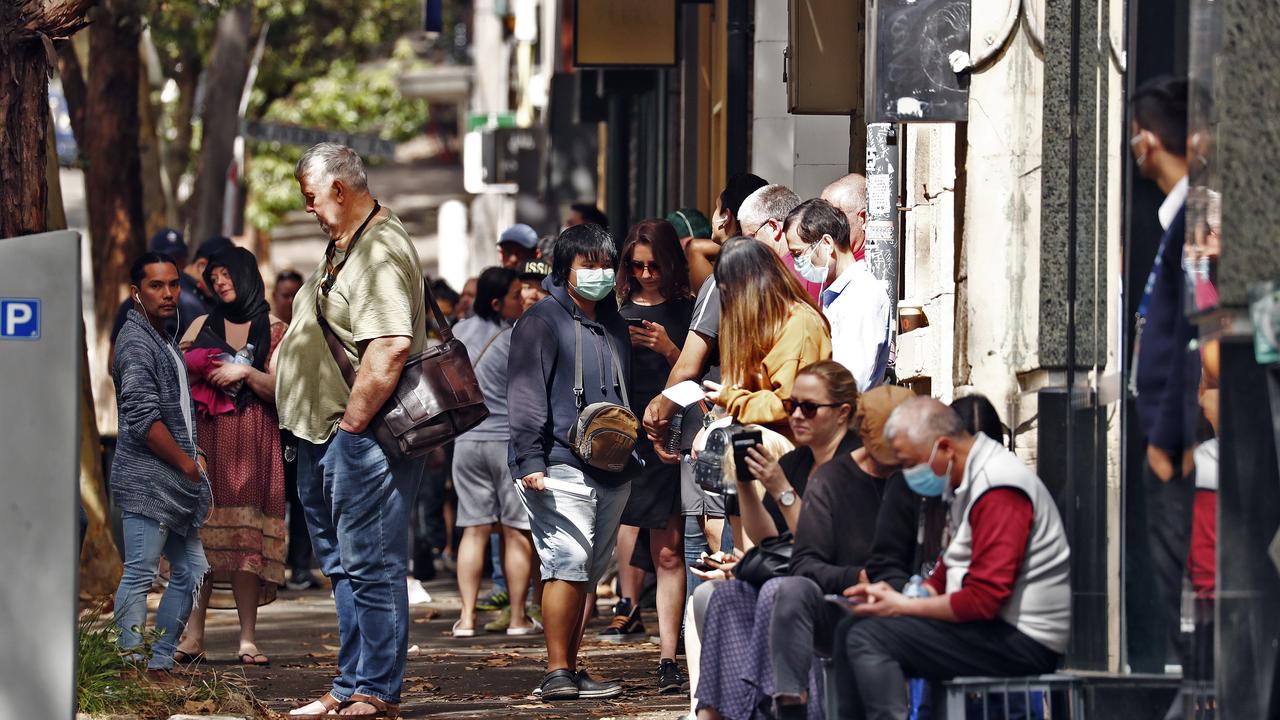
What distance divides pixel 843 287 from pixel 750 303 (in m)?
0.72

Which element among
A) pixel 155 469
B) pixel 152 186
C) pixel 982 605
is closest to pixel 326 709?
pixel 155 469

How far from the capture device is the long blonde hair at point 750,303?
302 inches

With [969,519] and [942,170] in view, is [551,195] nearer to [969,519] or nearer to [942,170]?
[942,170]

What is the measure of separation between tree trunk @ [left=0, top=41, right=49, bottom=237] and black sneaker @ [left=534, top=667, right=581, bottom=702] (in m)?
2.79

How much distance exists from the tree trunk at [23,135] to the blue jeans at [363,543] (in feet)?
5.84

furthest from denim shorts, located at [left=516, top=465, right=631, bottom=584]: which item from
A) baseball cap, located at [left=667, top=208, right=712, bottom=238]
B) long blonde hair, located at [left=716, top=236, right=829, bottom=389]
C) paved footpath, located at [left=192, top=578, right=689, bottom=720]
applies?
baseball cap, located at [left=667, top=208, right=712, bottom=238]

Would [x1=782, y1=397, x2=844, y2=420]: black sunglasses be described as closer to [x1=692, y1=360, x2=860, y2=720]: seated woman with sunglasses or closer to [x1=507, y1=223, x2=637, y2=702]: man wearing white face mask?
[x1=692, y1=360, x2=860, y2=720]: seated woman with sunglasses

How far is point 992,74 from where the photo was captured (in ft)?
24.9

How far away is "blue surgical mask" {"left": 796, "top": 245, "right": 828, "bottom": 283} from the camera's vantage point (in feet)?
27.5

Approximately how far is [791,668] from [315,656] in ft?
14.9

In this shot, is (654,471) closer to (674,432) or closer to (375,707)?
(674,432)

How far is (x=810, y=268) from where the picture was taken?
8484mm

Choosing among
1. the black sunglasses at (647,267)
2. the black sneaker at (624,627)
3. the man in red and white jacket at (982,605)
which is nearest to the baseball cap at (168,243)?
the black sneaker at (624,627)

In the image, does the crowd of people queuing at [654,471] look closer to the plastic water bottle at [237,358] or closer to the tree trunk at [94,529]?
the plastic water bottle at [237,358]
